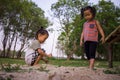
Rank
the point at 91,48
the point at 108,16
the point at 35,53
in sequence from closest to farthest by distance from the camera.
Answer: the point at 91,48
the point at 35,53
the point at 108,16

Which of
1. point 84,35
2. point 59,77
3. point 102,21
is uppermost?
point 102,21

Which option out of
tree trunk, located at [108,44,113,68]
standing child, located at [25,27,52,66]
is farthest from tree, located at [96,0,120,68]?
standing child, located at [25,27,52,66]

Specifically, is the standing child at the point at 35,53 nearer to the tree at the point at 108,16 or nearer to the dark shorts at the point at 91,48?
the dark shorts at the point at 91,48

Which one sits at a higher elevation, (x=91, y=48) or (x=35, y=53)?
(x=91, y=48)

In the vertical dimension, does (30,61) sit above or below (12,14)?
below

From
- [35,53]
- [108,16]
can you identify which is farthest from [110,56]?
[108,16]

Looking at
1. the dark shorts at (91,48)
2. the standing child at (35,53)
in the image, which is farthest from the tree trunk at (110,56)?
the standing child at (35,53)

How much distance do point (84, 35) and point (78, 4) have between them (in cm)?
3715

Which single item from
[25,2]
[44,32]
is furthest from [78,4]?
[44,32]

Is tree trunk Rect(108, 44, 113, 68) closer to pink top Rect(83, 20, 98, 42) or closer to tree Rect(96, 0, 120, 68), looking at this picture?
pink top Rect(83, 20, 98, 42)

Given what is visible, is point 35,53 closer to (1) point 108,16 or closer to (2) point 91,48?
(2) point 91,48

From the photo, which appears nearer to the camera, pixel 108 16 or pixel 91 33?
pixel 91 33

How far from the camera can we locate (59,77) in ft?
14.0

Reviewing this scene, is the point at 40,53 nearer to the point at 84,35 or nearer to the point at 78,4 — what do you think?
the point at 84,35
